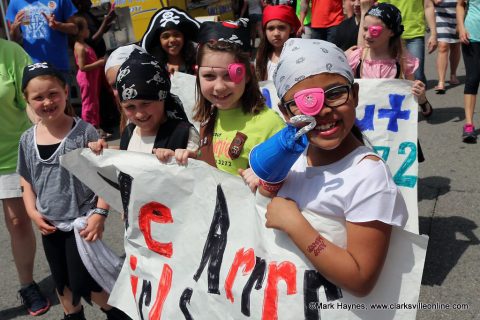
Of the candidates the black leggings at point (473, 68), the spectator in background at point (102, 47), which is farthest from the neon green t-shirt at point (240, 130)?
the spectator in background at point (102, 47)

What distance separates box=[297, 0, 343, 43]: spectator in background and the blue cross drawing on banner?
4.24 metres

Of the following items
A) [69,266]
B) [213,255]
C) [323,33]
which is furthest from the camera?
[323,33]

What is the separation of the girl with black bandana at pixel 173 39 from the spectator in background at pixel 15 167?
0.85 meters

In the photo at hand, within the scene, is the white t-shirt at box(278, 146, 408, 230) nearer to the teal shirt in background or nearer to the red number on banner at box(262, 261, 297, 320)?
the red number on banner at box(262, 261, 297, 320)

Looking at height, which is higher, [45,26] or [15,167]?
[45,26]

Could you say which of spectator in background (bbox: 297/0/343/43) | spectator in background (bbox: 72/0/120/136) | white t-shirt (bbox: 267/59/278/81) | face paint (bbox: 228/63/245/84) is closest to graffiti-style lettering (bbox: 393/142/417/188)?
white t-shirt (bbox: 267/59/278/81)

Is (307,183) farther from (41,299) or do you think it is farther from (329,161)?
(41,299)

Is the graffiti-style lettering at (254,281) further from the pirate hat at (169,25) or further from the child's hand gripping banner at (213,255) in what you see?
the pirate hat at (169,25)

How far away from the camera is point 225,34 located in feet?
8.75

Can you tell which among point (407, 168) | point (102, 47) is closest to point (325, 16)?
point (102, 47)

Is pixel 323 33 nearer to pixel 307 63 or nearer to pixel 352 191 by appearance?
pixel 307 63

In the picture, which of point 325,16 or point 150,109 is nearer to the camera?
point 150,109

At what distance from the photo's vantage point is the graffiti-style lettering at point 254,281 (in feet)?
6.12

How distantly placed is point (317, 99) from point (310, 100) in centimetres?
2
